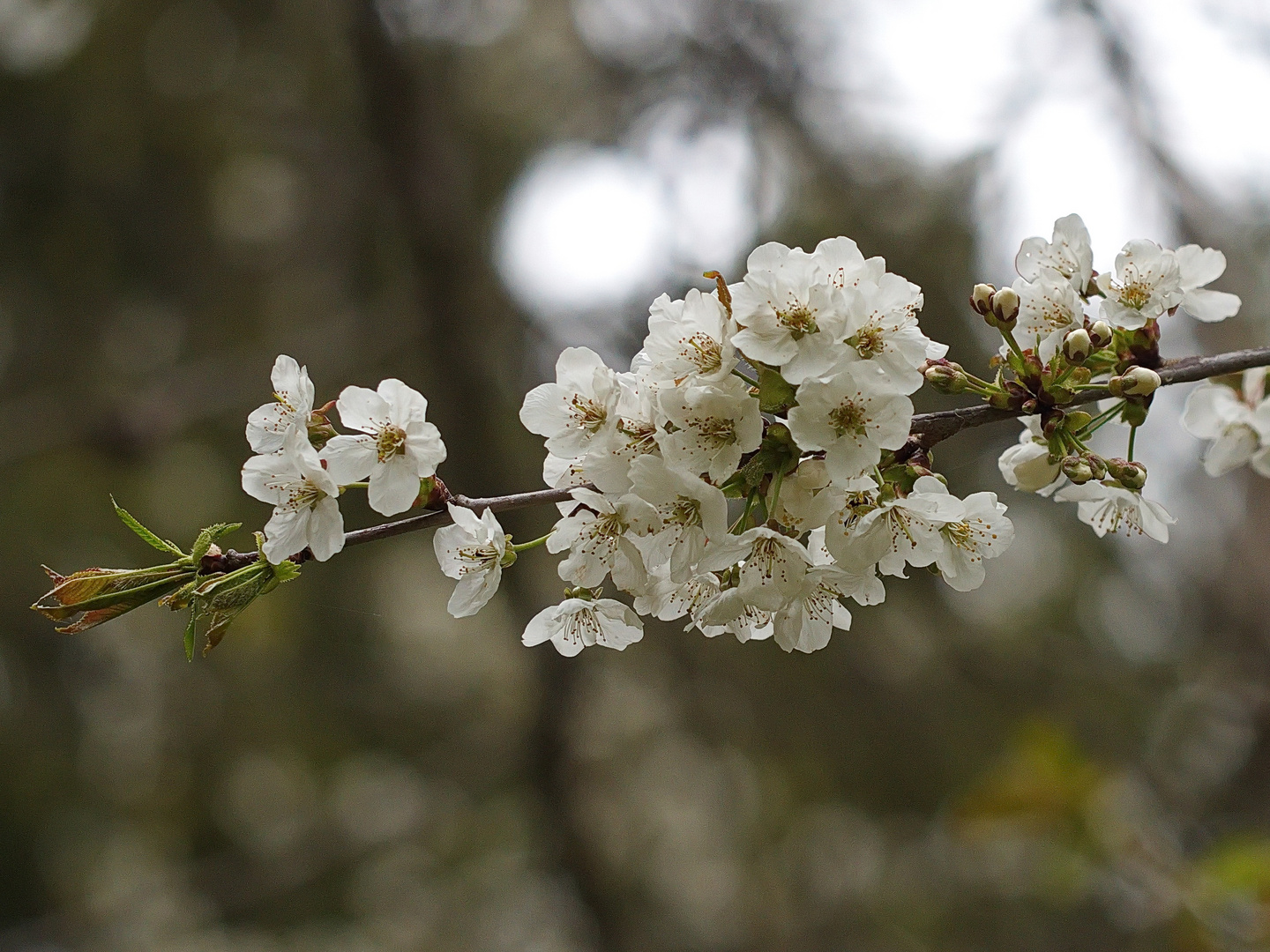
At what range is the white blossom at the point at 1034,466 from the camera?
1163 mm

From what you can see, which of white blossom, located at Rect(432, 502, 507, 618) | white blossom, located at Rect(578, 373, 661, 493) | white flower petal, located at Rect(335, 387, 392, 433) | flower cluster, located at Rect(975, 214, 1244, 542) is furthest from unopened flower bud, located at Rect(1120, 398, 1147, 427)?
white flower petal, located at Rect(335, 387, 392, 433)

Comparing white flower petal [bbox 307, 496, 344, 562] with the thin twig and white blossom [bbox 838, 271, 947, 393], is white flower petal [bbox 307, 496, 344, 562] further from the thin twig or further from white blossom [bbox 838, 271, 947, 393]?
white blossom [bbox 838, 271, 947, 393]

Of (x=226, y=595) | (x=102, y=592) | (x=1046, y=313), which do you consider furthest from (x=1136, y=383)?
(x=102, y=592)

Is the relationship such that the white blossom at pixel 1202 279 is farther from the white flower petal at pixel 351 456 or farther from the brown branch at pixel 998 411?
the white flower petal at pixel 351 456

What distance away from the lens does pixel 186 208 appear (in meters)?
5.15

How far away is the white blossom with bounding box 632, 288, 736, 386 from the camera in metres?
1.05

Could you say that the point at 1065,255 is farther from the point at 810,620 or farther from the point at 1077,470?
the point at 810,620

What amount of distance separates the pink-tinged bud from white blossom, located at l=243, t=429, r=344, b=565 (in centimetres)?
88

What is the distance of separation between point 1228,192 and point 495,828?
5.65 m

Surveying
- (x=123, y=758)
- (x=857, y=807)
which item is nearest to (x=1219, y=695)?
(x=857, y=807)

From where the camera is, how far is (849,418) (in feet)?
3.29

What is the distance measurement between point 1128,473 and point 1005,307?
231 millimetres

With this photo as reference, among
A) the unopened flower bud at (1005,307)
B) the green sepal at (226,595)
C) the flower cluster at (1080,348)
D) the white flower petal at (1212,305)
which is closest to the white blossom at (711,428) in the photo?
the flower cluster at (1080,348)

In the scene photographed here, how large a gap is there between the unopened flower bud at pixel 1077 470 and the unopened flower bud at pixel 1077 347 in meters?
0.11
